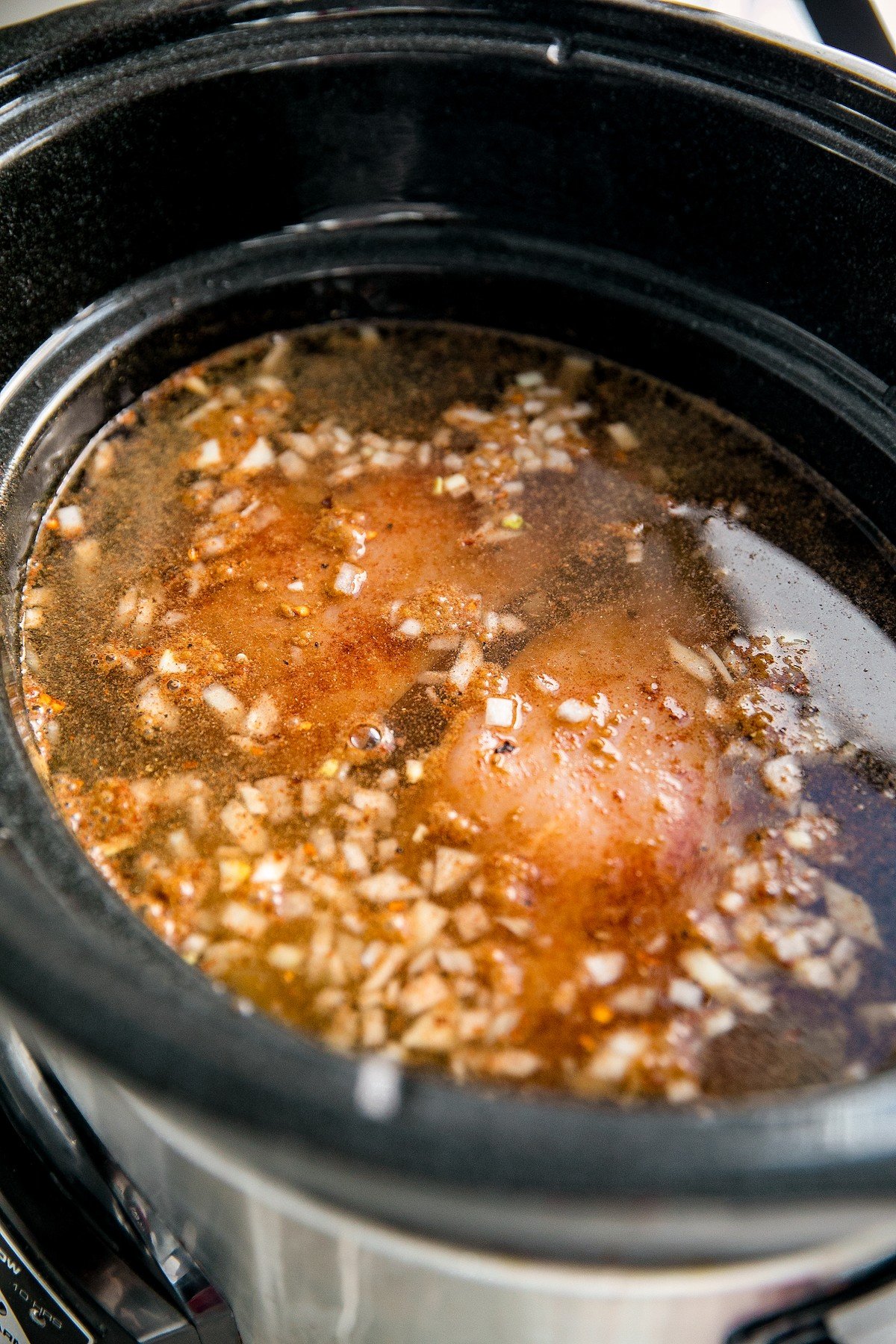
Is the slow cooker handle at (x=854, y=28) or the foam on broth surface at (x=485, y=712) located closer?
the foam on broth surface at (x=485, y=712)

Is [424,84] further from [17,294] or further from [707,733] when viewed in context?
[707,733]

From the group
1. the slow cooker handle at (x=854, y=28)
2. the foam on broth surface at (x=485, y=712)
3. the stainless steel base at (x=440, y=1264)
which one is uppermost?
the slow cooker handle at (x=854, y=28)

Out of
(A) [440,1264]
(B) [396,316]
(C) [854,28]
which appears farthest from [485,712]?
(C) [854,28]

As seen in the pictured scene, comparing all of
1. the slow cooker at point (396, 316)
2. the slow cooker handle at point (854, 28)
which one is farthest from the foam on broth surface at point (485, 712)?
the slow cooker handle at point (854, 28)

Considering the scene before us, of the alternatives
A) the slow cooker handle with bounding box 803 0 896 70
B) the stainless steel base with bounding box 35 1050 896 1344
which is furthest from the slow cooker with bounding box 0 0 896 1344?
the slow cooker handle with bounding box 803 0 896 70

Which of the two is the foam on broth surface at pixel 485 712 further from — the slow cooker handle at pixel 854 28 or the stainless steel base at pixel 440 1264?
the slow cooker handle at pixel 854 28

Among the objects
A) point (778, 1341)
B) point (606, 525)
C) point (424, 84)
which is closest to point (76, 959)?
point (778, 1341)

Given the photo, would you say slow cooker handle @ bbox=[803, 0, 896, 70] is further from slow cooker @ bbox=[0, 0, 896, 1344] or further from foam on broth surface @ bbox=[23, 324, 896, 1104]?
foam on broth surface @ bbox=[23, 324, 896, 1104]
